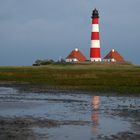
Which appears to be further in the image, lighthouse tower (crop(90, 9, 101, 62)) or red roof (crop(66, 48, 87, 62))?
red roof (crop(66, 48, 87, 62))

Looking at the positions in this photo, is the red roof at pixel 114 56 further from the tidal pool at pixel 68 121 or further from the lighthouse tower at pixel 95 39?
the tidal pool at pixel 68 121

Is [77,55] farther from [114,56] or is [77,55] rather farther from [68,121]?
[68,121]

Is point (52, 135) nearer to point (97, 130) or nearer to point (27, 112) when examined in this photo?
point (97, 130)

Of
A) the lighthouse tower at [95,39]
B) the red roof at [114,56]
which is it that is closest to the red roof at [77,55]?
the red roof at [114,56]

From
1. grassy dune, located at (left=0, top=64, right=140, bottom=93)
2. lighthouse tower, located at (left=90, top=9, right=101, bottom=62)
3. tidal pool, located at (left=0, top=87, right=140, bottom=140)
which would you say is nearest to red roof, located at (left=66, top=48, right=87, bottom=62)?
grassy dune, located at (left=0, top=64, right=140, bottom=93)

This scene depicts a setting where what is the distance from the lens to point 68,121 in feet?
54.7

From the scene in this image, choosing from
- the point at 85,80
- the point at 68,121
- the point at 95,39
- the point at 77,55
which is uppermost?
the point at 95,39

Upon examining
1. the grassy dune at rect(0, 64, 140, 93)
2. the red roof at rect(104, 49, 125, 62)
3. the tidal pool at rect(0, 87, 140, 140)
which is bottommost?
the tidal pool at rect(0, 87, 140, 140)

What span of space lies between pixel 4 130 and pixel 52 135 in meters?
1.48

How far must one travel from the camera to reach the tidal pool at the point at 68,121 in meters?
13.7

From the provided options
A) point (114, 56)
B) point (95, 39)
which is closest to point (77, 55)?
point (114, 56)

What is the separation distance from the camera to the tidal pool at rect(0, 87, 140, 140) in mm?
13706

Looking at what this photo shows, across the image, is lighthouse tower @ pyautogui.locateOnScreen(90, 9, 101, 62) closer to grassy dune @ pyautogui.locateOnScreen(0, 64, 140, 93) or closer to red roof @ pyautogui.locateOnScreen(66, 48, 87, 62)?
grassy dune @ pyautogui.locateOnScreen(0, 64, 140, 93)

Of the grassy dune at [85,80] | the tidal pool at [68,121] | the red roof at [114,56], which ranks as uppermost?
the red roof at [114,56]
